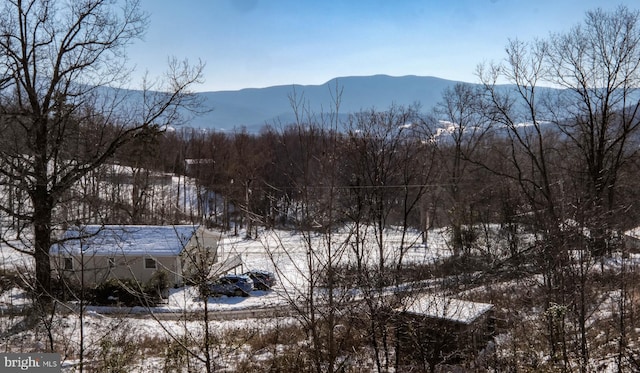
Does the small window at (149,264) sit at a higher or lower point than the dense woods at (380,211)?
lower

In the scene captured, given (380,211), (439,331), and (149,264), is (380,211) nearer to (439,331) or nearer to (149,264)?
(439,331)

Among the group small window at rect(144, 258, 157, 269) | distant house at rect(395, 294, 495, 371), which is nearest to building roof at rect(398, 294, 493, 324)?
distant house at rect(395, 294, 495, 371)

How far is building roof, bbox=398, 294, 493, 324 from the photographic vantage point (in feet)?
23.0

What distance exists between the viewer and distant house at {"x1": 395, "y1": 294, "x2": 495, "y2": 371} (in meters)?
6.71

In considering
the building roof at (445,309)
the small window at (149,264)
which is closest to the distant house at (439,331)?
the building roof at (445,309)

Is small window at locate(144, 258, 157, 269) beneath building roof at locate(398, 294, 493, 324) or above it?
beneath

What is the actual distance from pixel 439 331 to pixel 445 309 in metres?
0.40

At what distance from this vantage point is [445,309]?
21.9ft

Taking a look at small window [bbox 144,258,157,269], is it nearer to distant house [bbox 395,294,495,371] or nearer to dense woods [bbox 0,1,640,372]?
dense woods [bbox 0,1,640,372]

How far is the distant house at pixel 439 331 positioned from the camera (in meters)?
6.71

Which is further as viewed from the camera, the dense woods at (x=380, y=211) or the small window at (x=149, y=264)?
the small window at (x=149, y=264)

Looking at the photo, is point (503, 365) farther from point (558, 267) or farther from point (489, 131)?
point (489, 131)

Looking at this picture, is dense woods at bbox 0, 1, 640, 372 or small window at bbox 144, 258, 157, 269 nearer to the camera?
dense woods at bbox 0, 1, 640, 372

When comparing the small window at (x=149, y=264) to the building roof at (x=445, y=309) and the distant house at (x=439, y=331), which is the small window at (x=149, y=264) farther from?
the distant house at (x=439, y=331)
